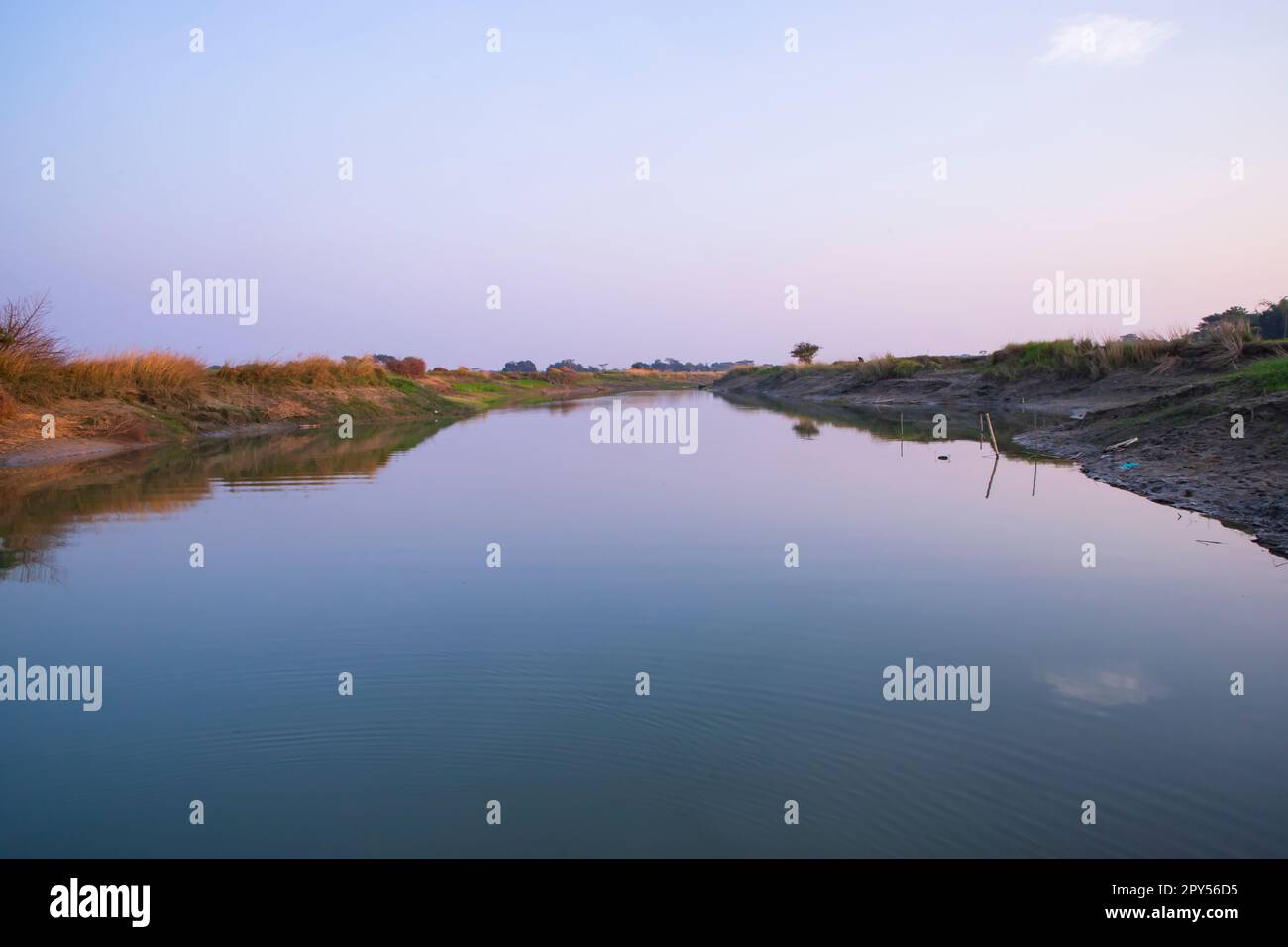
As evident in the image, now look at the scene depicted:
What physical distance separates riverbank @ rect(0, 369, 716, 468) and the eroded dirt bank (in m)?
21.5

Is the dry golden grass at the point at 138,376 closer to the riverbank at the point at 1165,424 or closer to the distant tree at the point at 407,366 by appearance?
the riverbank at the point at 1165,424

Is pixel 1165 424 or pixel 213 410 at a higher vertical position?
pixel 213 410

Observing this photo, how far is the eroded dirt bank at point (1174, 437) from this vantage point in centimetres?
1255

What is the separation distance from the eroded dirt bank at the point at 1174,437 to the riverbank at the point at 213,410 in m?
21.5

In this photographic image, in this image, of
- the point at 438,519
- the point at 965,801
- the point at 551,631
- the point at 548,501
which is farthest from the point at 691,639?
the point at 548,501

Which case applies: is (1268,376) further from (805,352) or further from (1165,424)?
(805,352)

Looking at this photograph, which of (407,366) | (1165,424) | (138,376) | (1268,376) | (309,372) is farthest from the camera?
(407,366)

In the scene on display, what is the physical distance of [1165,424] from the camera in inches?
744

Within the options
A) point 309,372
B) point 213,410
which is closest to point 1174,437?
point 213,410

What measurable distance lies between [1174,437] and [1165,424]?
1721 millimetres

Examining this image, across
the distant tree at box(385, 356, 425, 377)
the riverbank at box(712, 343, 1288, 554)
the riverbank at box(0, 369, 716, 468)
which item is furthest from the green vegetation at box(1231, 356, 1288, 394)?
the distant tree at box(385, 356, 425, 377)

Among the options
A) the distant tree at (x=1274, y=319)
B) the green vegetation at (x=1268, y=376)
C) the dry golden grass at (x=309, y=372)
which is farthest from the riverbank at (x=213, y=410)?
the distant tree at (x=1274, y=319)
